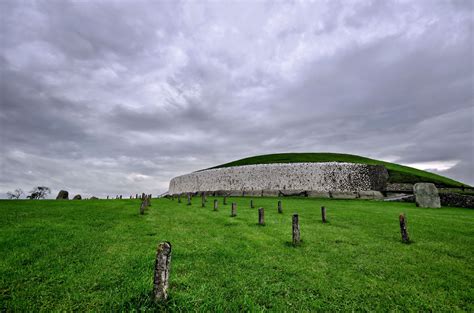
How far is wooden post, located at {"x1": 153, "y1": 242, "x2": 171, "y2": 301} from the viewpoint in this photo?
4.50m

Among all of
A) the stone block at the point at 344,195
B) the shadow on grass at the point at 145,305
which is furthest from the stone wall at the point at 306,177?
the shadow on grass at the point at 145,305

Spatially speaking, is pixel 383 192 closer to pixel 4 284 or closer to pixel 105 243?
pixel 105 243

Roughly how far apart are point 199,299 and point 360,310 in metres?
3.37

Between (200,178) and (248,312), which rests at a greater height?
(200,178)

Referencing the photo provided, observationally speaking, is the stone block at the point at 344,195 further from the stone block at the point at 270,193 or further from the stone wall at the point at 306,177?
the stone block at the point at 270,193

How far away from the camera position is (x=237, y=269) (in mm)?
6508

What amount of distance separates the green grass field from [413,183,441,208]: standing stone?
12576 mm

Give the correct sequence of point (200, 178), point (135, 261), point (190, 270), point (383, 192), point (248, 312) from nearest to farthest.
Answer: point (248, 312)
point (190, 270)
point (135, 261)
point (383, 192)
point (200, 178)

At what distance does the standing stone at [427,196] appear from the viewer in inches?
853

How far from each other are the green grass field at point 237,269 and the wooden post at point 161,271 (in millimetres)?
223

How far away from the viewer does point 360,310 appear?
4.75m

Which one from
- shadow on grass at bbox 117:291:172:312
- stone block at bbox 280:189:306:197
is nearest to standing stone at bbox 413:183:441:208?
stone block at bbox 280:189:306:197

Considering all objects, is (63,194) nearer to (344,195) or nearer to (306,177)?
(306,177)

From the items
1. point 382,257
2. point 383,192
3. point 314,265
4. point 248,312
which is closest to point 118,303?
point 248,312
